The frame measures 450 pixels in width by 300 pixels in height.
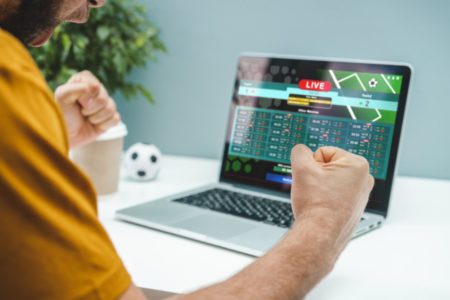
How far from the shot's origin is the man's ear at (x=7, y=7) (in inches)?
23.0

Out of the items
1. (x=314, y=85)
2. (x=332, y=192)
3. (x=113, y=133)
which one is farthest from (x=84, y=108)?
(x=332, y=192)

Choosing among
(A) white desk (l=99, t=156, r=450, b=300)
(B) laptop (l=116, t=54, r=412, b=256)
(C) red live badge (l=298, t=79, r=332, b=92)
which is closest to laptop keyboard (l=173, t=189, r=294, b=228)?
(B) laptop (l=116, t=54, r=412, b=256)

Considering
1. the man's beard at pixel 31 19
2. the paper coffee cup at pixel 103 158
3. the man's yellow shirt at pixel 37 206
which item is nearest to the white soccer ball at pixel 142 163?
the paper coffee cup at pixel 103 158

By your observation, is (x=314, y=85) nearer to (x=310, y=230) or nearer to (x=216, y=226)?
(x=216, y=226)

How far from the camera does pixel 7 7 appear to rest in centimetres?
59

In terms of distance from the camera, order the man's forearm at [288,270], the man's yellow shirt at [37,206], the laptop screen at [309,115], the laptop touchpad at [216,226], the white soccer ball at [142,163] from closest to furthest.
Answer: the man's yellow shirt at [37,206] → the man's forearm at [288,270] → the laptop touchpad at [216,226] → the laptop screen at [309,115] → the white soccer ball at [142,163]

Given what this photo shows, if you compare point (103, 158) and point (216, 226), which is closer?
point (216, 226)

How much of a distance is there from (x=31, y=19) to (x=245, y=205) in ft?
1.56

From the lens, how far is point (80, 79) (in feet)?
3.01

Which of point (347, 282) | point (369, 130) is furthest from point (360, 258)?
point (369, 130)

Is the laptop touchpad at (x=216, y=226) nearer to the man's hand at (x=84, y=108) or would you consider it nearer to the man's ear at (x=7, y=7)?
the man's hand at (x=84, y=108)

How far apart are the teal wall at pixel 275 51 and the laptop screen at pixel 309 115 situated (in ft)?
0.87

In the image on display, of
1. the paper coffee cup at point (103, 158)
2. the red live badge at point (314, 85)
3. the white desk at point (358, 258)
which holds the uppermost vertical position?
the red live badge at point (314, 85)

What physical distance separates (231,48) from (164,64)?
214mm
